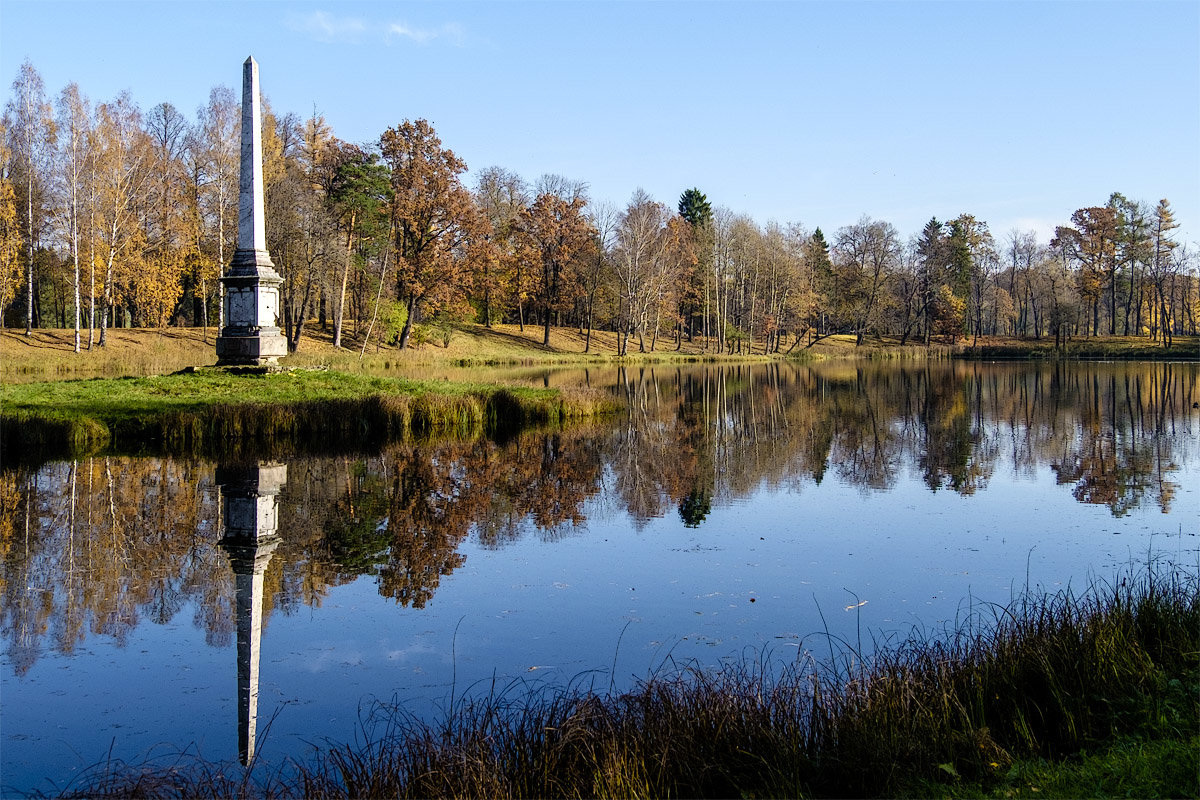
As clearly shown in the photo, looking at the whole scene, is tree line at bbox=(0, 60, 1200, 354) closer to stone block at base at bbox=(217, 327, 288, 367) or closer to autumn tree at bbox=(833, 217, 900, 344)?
autumn tree at bbox=(833, 217, 900, 344)

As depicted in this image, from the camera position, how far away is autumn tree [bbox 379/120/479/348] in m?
48.0

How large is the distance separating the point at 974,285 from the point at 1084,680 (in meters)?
89.0

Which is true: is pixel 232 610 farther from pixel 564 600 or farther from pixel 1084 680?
pixel 1084 680

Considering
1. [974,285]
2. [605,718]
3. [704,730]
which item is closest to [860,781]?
[704,730]

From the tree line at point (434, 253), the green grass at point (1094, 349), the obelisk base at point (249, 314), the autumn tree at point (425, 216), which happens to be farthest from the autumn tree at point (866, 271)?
the obelisk base at point (249, 314)

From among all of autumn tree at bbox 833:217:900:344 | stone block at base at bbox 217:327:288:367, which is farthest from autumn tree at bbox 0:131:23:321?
autumn tree at bbox 833:217:900:344

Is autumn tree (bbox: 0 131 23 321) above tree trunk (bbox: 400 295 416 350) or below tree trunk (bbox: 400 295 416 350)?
above

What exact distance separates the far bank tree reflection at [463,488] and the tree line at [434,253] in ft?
74.1

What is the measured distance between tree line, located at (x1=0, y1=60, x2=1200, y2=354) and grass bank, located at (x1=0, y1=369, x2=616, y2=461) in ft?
46.5

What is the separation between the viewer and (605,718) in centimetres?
478

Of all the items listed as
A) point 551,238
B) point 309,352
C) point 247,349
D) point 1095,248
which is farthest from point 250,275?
point 1095,248

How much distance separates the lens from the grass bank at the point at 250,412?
1702 centimetres

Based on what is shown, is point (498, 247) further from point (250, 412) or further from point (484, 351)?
point (250, 412)

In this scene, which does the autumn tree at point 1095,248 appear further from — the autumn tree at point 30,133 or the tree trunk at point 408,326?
the autumn tree at point 30,133
